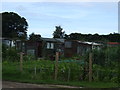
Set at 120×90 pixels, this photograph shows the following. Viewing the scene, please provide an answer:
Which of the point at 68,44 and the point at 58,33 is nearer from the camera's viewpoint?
the point at 68,44

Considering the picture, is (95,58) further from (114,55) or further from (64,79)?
(64,79)

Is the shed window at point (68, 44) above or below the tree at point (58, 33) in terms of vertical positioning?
below

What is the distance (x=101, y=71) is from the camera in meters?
17.4

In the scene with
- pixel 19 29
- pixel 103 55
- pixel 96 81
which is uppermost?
pixel 19 29

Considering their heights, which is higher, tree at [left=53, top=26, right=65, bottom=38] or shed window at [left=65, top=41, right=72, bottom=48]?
tree at [left=53, top=26, right=65, bottom=38]

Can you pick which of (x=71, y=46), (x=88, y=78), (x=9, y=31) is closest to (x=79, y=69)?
(x=88, y=78)

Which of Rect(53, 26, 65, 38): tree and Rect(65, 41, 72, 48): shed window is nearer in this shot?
Rect(65, 41, 72, 48): shed window

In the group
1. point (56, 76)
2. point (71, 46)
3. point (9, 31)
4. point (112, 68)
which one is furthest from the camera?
point (9, 31)

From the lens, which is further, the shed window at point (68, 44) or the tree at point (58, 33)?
the tree at point (58, 33)

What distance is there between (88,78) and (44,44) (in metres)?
35.3

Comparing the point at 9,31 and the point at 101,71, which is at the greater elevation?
the point at 9,31

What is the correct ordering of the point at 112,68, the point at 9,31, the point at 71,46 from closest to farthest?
1. the point at 112,68
2. the point at 71,46
3. the point at 9,31

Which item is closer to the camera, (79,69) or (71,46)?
(79,69)

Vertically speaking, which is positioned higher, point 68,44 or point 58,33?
point 58,33
